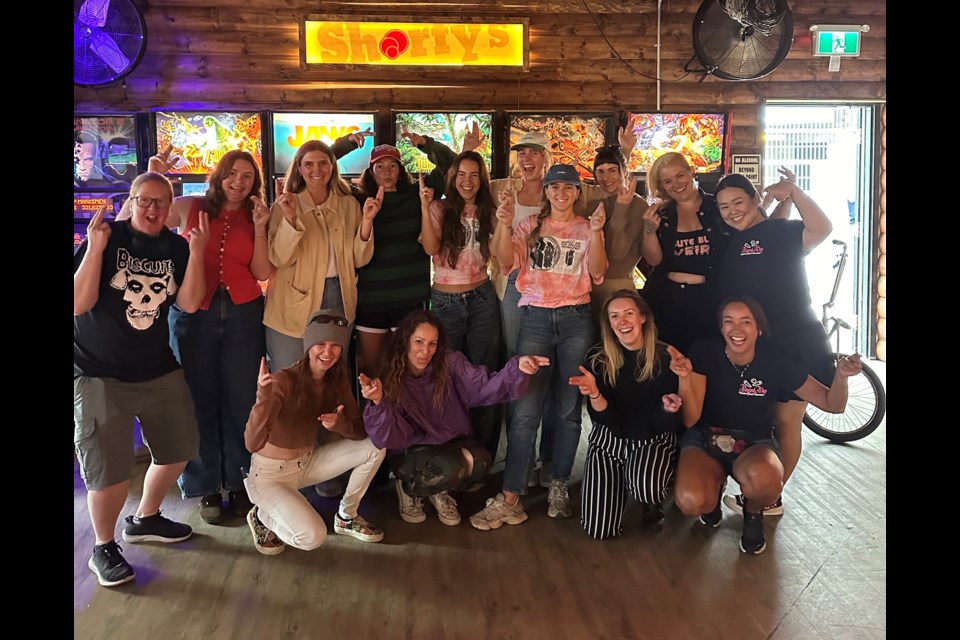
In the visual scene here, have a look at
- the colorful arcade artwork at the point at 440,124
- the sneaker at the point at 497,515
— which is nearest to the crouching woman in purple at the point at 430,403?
the sneaker at the point at 497,515

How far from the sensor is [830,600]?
244cm

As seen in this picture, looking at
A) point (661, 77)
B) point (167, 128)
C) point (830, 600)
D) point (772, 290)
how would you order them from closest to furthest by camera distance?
point (830, 600)
point (772, 290)
point (167, 128)
point (661, 77)

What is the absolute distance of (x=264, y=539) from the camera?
2.81 meters

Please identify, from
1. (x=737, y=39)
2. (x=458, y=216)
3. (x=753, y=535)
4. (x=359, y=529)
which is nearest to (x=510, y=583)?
(x=359, y=529)

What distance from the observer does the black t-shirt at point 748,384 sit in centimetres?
290

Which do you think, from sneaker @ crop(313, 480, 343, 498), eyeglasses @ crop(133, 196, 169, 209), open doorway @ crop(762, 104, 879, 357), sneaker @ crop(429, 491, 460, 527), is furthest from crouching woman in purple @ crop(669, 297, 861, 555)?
open doorway @ crop(762, 104, 879, 357)

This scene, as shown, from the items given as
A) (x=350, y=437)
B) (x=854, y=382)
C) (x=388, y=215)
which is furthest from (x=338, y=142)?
(x=854, y=382)

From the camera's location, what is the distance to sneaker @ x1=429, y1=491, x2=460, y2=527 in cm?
307

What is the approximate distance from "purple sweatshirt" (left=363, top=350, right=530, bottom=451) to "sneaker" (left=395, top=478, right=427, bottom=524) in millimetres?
285

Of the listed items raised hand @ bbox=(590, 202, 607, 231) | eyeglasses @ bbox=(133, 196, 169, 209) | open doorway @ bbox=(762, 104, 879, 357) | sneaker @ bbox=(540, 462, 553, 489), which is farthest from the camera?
open doorway @ bbox=(762, 104, 879, 357)

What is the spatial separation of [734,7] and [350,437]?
13.5 feet

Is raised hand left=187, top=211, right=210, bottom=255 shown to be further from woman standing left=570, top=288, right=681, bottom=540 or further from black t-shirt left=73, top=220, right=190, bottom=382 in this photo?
woman standing left=570, top=288, right=681, bottom=540

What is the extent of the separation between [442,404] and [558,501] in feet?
2.52
